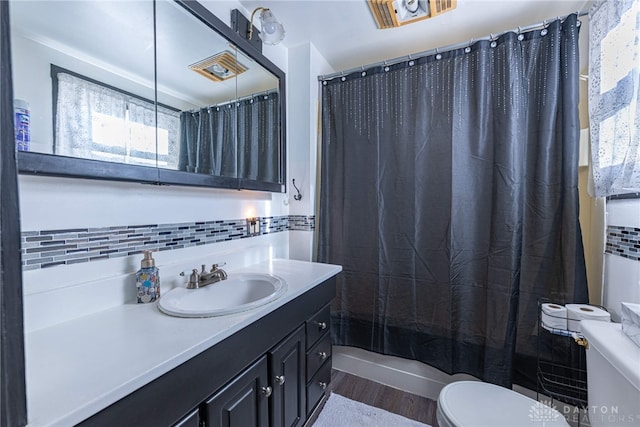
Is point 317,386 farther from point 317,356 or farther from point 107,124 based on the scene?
point 107,124

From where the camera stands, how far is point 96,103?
83cm

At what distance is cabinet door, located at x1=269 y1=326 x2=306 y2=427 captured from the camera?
0.99 meters

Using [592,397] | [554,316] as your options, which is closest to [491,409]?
[592,397]

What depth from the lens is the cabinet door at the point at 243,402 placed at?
746 millimetres

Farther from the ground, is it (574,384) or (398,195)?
(398,195)

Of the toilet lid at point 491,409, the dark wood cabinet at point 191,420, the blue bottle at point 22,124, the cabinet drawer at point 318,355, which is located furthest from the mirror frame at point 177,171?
the toilet lid at point 491,409

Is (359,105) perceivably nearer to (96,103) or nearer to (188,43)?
(188,43)

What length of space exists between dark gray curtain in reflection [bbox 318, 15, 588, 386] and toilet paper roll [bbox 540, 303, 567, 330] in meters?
0.14

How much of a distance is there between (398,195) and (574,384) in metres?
1.27

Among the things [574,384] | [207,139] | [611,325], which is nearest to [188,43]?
[207,139]

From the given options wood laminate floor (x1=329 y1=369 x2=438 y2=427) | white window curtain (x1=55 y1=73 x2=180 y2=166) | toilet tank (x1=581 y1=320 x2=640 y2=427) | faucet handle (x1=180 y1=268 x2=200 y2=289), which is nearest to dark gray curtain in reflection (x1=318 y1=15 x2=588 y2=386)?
wood laminate floor (x1=329 y1=369 x2=438 y2=427)

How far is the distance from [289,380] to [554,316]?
3.93ft

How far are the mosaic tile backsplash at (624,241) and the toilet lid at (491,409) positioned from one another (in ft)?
2.31

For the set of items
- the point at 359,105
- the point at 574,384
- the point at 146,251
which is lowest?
the point at 574,384
